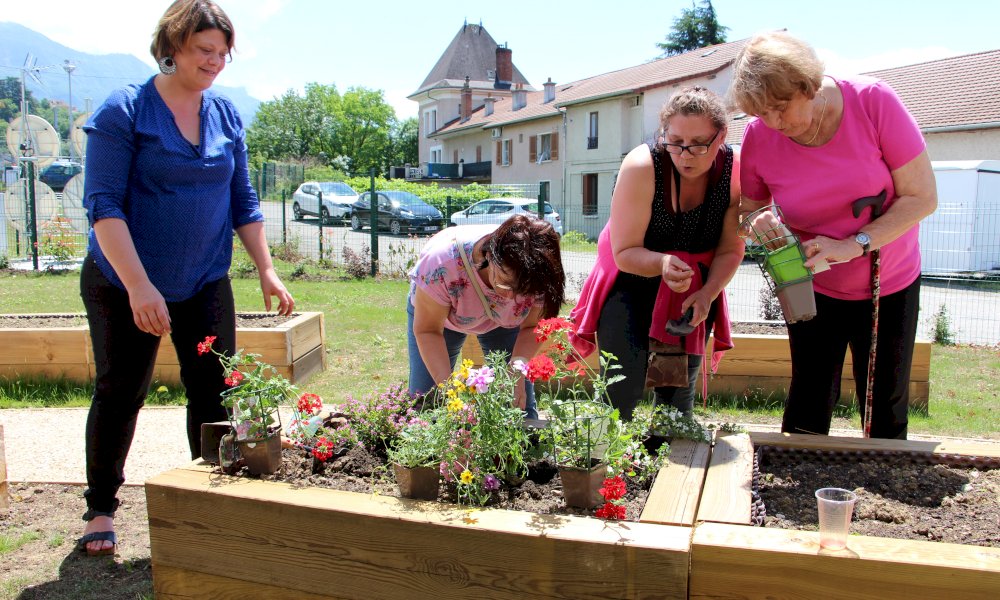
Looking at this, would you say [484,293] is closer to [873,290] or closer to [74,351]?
[873,290]

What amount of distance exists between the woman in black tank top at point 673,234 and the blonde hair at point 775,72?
165 mm

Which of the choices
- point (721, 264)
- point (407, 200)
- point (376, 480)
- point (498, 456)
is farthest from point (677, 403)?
point (407, 200)

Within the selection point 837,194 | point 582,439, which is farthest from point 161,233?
point 837,194

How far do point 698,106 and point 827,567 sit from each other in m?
1.26

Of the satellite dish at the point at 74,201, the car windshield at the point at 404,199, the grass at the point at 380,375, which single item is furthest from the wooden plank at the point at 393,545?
the car windshield at the point at 404,199

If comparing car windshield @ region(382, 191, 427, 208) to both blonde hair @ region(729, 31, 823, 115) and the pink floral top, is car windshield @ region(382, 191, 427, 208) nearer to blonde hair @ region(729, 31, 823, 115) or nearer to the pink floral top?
the pink floral top

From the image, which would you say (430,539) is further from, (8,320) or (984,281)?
(984,281)

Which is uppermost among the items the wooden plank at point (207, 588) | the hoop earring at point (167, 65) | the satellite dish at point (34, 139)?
the satellite dish at point (34, 139)

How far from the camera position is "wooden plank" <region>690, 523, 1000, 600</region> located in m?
1.47

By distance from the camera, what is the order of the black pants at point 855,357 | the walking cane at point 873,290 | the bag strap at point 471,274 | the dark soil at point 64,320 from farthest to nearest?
the dark soil at point 64,320
the bag strap at point 471,274
the black pants at point 855,357
the walking cane at point 873,290

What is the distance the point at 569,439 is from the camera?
1937 mm

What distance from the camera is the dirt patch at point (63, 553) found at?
246 centimetres

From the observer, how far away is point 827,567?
153 cm

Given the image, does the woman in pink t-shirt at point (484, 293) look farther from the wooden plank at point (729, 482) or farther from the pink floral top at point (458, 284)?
the wooden plank at point (729, 482)
